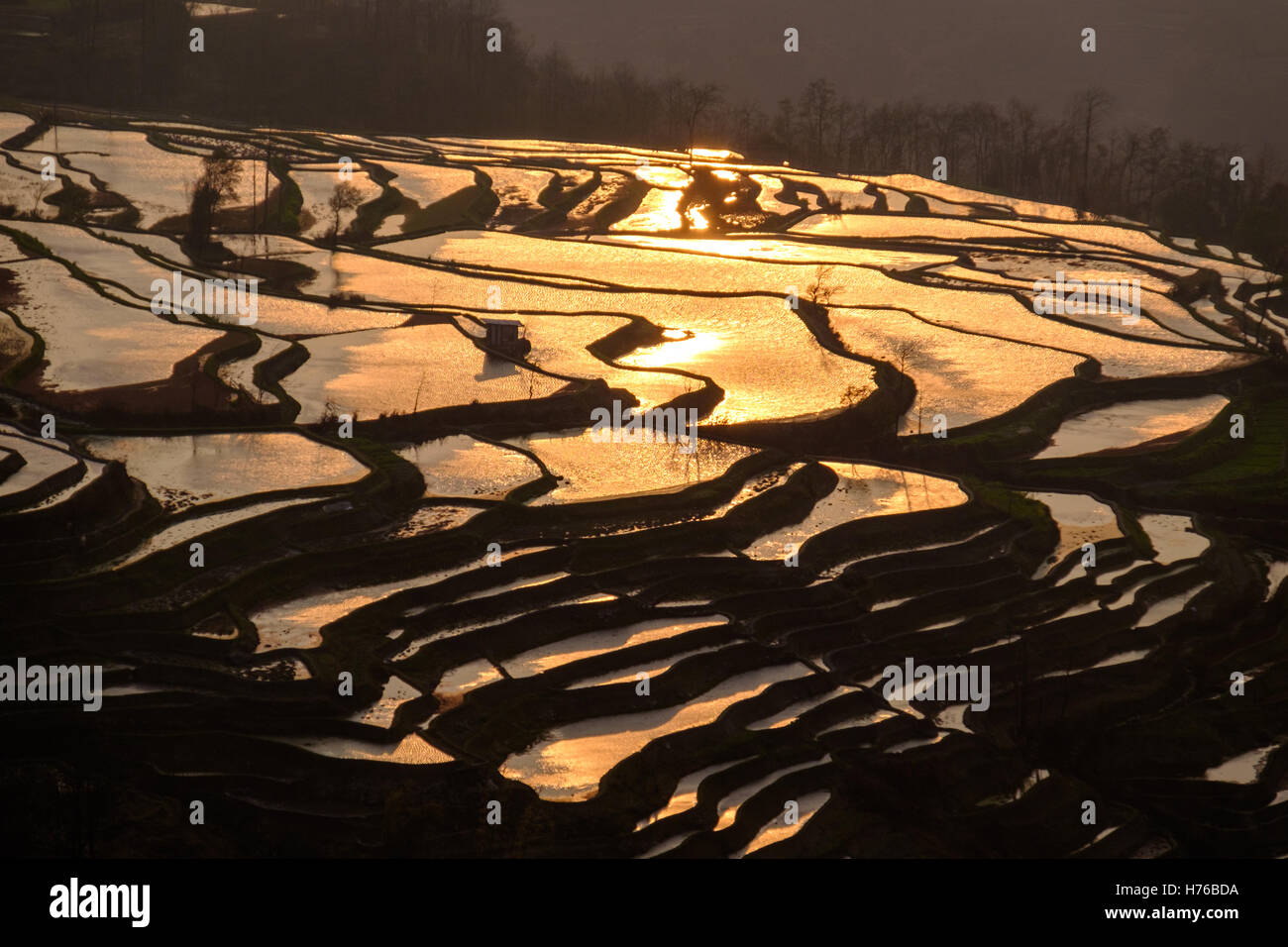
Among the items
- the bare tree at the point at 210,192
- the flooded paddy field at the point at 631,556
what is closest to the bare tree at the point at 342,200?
the bare tree at the point at 210,192

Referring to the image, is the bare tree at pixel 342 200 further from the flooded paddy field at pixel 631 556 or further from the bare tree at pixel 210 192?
the flooded paddy field at pixel 631 556

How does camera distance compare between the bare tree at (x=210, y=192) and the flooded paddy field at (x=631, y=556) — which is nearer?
the flooded paddy field at (x=631, y=556)

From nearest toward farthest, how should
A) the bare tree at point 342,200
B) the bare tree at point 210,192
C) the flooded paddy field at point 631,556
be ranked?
the flooded paddy field at point 631,556
the bare tree at point 210,192
the bare tree at point 342,200

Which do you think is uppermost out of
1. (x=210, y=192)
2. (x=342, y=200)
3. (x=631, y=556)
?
(x=210, y=192)

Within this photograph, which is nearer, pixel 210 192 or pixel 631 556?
pixel 631 556

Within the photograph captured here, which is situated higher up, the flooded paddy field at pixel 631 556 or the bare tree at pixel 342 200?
the bare tree at pixel 342 200

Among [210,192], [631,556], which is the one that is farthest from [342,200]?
[631,556]

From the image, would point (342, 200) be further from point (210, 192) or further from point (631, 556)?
point (631, 556)

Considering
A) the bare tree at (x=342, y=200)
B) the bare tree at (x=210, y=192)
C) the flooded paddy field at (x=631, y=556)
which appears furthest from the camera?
the bare tree at (x=342, y=200)

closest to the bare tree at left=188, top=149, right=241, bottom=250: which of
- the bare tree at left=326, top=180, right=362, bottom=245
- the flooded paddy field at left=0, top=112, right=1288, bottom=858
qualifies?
the flooded paddy field at left=0, top=112, right=1288, bottom=858

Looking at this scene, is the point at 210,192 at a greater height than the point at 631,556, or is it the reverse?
the point at 210,192
